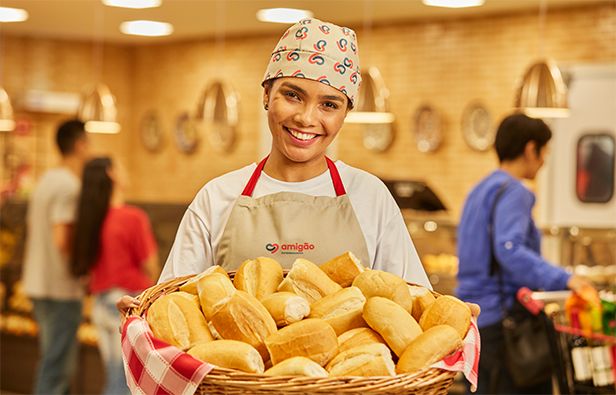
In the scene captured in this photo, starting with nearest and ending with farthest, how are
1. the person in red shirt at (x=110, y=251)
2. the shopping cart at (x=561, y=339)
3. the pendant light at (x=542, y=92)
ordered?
the shopping cart at (x=561, y=339) < the pendant light at (x=542, y=92) < the person in red shirt at (x=110, y=251)

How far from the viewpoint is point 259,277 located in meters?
2.25

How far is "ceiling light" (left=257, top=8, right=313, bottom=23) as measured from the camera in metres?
9.34

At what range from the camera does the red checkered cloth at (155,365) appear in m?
1.89

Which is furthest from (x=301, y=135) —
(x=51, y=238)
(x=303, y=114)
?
(x=51, y=238)

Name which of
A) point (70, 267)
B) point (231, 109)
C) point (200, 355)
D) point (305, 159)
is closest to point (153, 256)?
point (70, 267)

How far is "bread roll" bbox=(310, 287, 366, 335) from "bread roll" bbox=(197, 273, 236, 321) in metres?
0.18

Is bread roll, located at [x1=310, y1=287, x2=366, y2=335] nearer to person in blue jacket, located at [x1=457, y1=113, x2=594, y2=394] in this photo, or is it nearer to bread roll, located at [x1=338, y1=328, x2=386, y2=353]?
bread roll, located at [x1=338, y1=328, x2=386, y2=353]

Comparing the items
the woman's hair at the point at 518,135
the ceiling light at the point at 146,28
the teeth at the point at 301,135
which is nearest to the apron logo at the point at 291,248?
the teeth at the point at 301,135

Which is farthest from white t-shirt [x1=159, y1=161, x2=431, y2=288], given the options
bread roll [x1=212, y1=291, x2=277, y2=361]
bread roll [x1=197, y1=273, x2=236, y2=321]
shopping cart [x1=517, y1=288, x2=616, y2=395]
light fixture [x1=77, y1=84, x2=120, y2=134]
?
light fixture [x1=77, y1=84, x2=120, y2=134]

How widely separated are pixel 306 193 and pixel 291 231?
11 cm

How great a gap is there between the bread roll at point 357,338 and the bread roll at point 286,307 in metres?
0.10

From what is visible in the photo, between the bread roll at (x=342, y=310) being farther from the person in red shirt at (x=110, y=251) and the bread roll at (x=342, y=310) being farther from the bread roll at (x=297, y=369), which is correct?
the person in red shirt at (x=110, y=251)

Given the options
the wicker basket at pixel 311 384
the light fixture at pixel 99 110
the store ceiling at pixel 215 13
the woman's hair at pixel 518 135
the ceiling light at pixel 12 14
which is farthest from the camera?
the ceiling light at pixel 12 14

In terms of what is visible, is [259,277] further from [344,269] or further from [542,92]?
[542,92]
